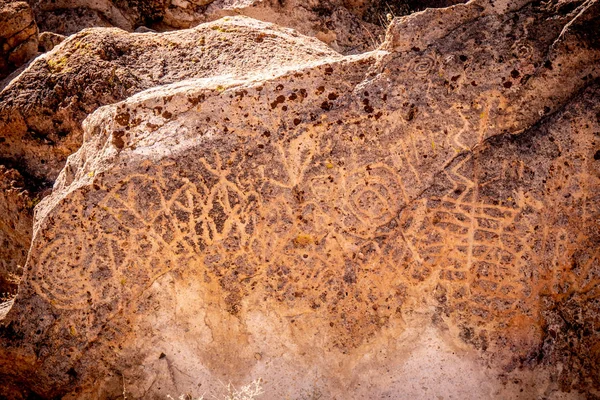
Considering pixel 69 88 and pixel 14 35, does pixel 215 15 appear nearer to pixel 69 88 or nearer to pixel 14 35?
pixel 14 35

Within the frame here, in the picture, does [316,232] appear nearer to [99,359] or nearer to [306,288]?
[306,288]

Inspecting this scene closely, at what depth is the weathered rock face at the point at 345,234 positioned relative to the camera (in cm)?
388

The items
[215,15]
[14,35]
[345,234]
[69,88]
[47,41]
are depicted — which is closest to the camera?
[345,234]

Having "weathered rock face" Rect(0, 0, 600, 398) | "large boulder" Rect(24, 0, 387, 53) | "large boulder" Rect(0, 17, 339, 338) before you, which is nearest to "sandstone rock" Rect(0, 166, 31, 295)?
"large boulder" Rect(0, 17, 339, 338)

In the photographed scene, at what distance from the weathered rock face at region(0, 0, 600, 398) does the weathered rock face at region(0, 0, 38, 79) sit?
2635 mm

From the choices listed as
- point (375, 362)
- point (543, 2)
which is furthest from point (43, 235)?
point (543, 2)

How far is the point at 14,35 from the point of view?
6.26 m

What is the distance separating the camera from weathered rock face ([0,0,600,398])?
12.7 ft

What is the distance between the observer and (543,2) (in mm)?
4066

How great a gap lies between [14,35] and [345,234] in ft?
13.4

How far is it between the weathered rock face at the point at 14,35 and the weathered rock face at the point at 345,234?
104 inches

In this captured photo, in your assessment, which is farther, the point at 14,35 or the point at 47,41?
the point at 47,41

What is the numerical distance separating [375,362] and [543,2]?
2.42 m

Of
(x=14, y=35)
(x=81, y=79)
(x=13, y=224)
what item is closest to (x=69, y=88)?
(x=81, y=79)
